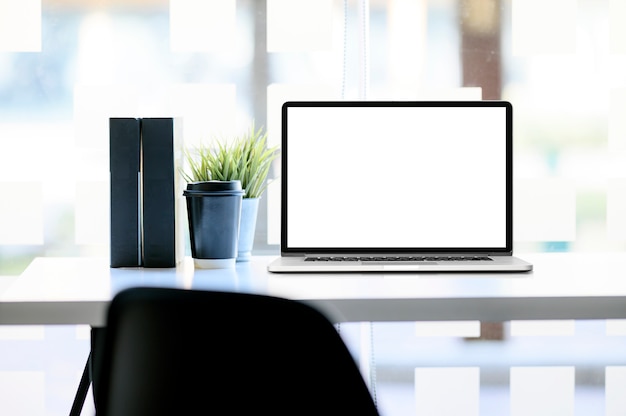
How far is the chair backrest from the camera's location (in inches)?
26.7

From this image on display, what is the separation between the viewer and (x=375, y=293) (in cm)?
136

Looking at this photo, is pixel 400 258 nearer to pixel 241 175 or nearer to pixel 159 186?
pixel 241 175

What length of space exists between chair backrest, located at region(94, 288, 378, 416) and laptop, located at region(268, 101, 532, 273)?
101cm

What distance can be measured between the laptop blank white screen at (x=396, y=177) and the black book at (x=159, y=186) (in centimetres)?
25

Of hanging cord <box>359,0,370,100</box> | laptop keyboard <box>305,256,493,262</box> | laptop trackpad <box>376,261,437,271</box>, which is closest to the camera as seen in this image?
laptop trackpad <box>376,261,437,271</box>

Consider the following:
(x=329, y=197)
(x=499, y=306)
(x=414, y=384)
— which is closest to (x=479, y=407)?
(x=414, y=384)

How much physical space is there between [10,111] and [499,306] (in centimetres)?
148

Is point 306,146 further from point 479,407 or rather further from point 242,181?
point 479,407

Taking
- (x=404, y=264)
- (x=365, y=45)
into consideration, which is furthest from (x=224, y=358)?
(x=365, y=45)

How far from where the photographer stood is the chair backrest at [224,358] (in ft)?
2.22

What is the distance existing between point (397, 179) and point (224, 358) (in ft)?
3.69

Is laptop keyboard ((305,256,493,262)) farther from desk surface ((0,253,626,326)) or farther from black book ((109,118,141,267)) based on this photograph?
black book ((109,118,141,267))

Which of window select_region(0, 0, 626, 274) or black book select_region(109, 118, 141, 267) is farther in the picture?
window select_region(0, 0, 626, 274)

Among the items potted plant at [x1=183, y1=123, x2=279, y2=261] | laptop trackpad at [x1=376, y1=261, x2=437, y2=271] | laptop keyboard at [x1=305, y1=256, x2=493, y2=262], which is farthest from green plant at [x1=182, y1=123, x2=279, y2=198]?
laptop trackpad at [x1=376, y1=261, x2=437, y2=271]
